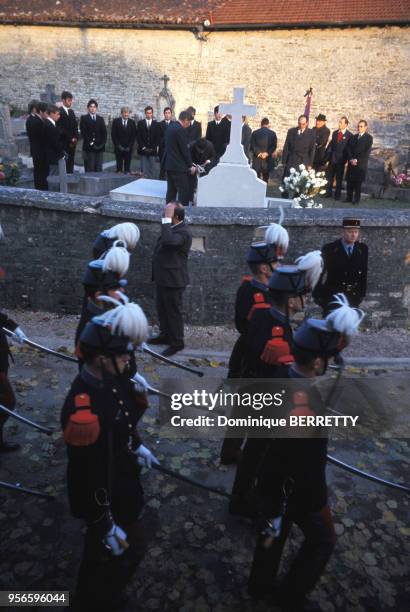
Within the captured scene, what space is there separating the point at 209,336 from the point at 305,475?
4163 mm

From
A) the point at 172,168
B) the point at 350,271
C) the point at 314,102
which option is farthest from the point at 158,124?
the point at 350,271

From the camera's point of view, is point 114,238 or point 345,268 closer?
point 114,238

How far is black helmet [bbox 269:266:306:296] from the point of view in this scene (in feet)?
12.8

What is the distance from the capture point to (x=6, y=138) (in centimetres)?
1518

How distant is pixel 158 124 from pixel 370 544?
43.0 ft

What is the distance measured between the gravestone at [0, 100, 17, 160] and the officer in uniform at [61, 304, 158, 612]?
1356 cm

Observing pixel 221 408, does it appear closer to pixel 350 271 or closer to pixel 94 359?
pixel 350 271

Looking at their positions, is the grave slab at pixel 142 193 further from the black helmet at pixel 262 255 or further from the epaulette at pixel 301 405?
the epaulette at pixel 301 405

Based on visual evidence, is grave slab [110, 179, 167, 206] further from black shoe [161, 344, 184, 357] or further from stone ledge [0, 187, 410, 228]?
black shoe [161, 344, 184, 357]

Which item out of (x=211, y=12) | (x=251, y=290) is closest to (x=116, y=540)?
(x=251, y=290)

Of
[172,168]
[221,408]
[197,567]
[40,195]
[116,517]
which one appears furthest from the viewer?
[172,168]

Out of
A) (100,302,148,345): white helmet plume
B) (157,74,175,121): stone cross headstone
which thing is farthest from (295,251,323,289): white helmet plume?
(157,74,175,121): stone cross headstone

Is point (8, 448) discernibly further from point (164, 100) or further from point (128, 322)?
point (164, 100)

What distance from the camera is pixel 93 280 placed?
4.29m
